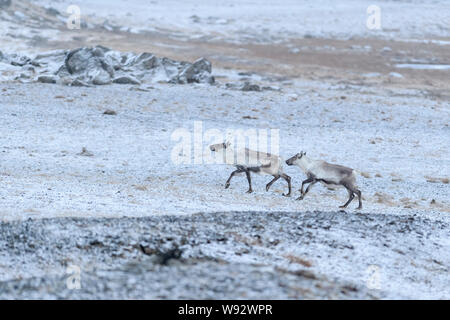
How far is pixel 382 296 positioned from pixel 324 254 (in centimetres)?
137

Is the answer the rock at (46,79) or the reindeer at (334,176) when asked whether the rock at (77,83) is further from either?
the reindeer at (334,176)

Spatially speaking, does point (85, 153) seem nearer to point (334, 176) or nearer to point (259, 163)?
point (259, 163)

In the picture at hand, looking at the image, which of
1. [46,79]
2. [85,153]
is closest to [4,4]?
[46,79]

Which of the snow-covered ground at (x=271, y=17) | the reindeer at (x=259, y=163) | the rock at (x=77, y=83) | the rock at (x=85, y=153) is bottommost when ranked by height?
the rock at (x=85, y=153)

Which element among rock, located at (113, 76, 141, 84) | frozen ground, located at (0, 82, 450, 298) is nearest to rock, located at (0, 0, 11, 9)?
rock, located at (113, 76, 141, 84)

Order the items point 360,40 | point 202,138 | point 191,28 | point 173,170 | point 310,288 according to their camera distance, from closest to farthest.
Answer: point 310,288 → point 173,170 → point 202,138 → point 360,40 → point 191,28

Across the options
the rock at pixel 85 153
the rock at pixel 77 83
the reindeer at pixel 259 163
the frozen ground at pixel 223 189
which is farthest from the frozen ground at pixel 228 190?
the rock at pixel 77 83

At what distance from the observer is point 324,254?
8609 mm

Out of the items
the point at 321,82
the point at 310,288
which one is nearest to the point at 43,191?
the point at 310,288

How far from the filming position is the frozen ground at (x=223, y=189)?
761 cm

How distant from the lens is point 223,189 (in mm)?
15023

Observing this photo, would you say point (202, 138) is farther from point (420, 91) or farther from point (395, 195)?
point (420, 91)

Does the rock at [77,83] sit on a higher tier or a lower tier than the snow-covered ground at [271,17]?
lower

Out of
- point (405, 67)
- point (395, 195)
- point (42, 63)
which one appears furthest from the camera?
point (405, 67)
